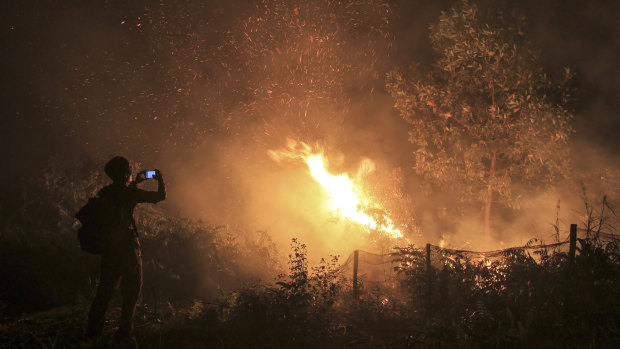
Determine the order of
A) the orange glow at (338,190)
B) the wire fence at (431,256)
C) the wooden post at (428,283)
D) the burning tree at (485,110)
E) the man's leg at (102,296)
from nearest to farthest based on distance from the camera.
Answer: the man's leg at (102,296)
the wire fence at (431,256)
the wooden post at (428,283)
the burning tree at (485,110)
the orange glow at (338,190)

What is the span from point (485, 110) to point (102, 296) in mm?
13177

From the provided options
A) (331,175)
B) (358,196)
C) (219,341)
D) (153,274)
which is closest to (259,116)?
(331,175)

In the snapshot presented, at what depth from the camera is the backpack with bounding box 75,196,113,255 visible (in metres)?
5.00

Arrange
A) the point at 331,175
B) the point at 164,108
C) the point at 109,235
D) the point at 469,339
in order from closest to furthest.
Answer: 1. the point at 109,235
2. the point at 469,339
3. the point at 164,108
4. the point at 331,175

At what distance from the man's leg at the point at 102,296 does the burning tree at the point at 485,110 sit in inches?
484

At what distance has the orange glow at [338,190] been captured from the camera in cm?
1609

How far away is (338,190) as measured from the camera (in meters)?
17.1

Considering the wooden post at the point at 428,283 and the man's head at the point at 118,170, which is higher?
the man's head at the point at 118,170

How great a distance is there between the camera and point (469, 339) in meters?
5.86

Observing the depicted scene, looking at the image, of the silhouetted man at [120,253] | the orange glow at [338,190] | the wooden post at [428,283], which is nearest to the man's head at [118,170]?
the silhouetted man at [120,253]

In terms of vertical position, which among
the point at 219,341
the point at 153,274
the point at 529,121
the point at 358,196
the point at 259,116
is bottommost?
the point at 219,341

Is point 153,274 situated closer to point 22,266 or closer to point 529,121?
point 22,266

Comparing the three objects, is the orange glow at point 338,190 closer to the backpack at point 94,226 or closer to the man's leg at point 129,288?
the man's leg at point 129,288

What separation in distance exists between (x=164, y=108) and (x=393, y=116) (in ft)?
32.2
